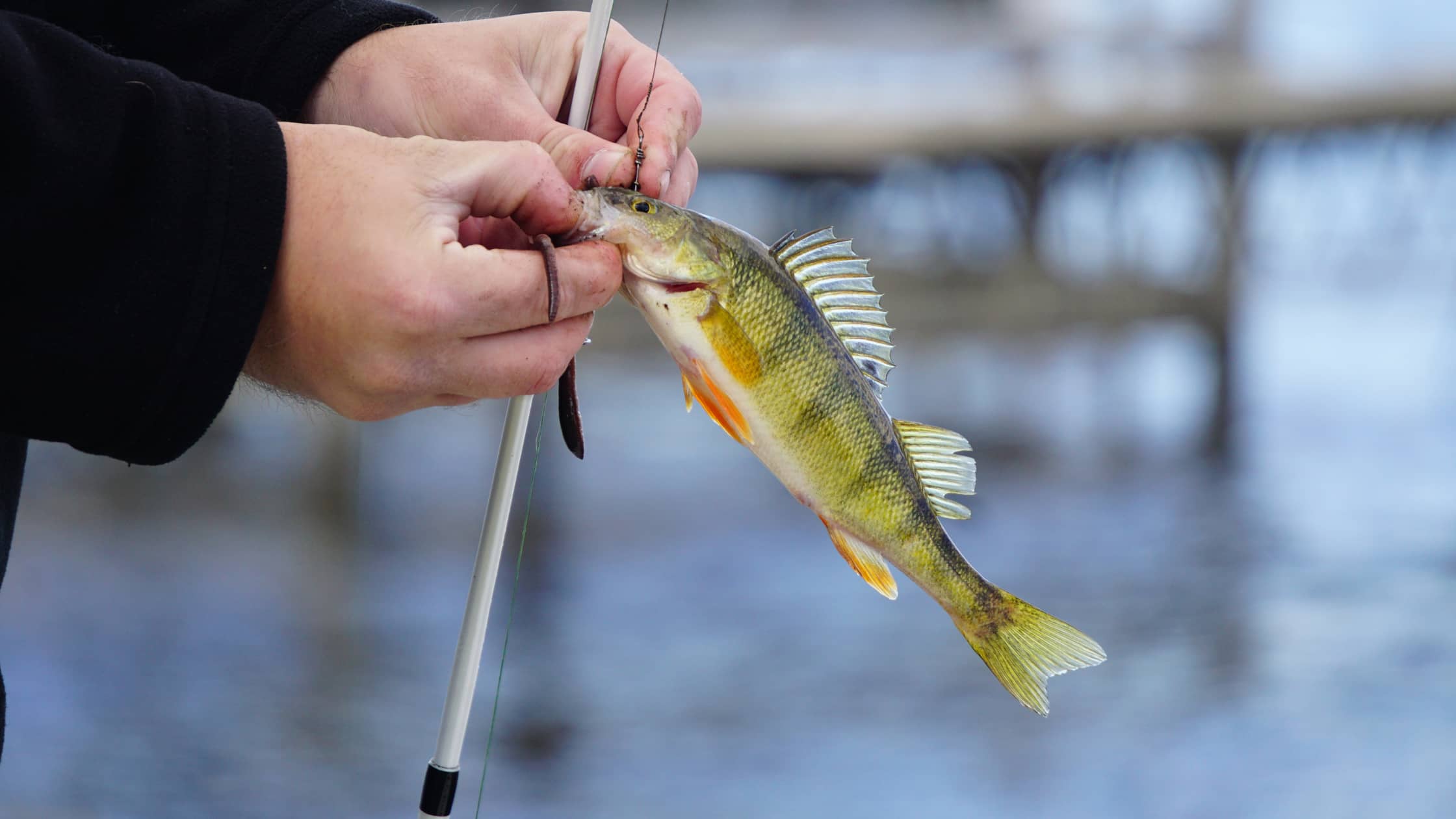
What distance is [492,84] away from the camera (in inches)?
64.9

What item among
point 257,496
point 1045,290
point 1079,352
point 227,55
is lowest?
point 227,55

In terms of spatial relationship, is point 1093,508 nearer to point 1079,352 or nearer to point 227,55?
point 1079,352

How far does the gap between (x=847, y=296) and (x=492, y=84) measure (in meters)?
0.50

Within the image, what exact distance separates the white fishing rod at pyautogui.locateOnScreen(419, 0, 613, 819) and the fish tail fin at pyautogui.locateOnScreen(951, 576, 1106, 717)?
49cm

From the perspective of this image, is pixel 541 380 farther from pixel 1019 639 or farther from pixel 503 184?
pixel 1019 639

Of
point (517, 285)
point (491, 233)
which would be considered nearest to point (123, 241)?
point (517, 285)

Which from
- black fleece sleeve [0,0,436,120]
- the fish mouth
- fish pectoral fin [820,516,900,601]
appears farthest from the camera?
black fleece sleeve [0,0,436,120]

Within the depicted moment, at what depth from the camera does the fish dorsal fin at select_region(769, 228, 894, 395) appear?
1.50 m

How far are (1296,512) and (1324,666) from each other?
96.8 inches

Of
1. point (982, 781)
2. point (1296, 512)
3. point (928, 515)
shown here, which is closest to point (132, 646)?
point (982, 781)

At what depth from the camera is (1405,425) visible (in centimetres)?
1000

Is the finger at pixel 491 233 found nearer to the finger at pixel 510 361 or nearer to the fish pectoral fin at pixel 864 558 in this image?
the finger at pixel 510 361

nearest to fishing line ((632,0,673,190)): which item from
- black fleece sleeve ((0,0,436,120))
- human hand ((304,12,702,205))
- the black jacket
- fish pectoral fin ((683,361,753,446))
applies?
human hand ((304,12,702,205))

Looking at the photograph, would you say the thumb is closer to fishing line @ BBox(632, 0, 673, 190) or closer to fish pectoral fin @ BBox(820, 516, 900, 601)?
fishing line @ BBox(632, 0, 673, 190)
